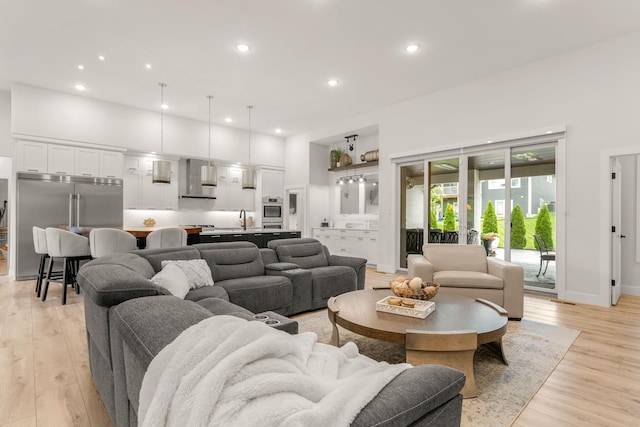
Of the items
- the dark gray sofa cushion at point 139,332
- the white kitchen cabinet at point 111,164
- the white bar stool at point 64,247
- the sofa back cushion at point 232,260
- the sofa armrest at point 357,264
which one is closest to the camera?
the dark gray sofa cushion at point 139,332

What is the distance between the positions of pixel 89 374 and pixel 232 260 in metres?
1.58

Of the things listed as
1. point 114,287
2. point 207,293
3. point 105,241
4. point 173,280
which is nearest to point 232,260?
point 207,293

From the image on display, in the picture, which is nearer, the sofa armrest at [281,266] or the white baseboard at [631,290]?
the sofa armrest at [281,266]

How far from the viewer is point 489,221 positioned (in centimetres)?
543

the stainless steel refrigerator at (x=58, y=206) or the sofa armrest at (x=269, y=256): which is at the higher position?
the stainless steel refrigerator at (x=58, y=206)

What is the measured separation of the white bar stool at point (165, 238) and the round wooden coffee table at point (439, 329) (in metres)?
2.95

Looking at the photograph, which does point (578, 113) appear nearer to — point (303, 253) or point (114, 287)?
point (303, 253)

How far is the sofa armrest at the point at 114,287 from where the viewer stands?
59.0 inches

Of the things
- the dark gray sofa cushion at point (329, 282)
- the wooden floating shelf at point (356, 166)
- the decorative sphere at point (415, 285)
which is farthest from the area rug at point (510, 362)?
the wooden floating shelf at point (356, 166)

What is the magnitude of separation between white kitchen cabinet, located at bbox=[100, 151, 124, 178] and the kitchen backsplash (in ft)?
2.86

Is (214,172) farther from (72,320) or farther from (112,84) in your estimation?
(72,320)

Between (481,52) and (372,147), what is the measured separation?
3609 millimetres

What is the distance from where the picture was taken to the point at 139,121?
7.01 m

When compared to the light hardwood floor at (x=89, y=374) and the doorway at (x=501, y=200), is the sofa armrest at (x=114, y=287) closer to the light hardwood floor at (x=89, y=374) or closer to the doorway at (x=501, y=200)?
the light hardwood floor at (x=89, y=374)
